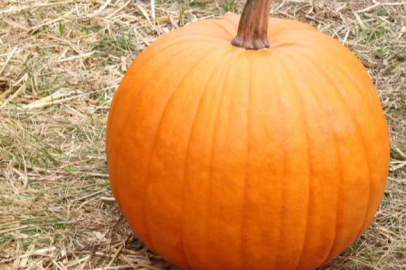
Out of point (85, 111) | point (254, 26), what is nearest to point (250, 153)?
point (254, 26)

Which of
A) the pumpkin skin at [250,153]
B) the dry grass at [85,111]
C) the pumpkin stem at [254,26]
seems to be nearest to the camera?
the pumpkin skin at [250,153]

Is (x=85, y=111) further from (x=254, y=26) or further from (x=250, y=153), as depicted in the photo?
(x=250, y=153)

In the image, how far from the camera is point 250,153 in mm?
2188

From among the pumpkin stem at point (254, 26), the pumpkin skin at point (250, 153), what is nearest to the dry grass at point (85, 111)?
the pumpkin skin at point (250, 153)

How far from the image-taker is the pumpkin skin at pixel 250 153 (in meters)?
2.20

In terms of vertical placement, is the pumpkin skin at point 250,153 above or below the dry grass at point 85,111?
above

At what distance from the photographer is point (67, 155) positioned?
3.48 meters

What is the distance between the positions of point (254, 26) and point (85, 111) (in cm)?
180

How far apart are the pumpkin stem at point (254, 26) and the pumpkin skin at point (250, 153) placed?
0.05m

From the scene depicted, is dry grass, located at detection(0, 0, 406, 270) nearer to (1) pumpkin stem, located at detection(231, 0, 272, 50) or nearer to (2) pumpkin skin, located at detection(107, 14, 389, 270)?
(2) pumpkin skin, located at detection(107, 14, 389, 270)

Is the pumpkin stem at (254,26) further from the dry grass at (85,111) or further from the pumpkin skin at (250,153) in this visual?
the dry grass at (85,111)

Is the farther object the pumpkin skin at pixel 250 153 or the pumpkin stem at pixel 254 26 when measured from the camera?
the pumpkin stem at pixel 254 26

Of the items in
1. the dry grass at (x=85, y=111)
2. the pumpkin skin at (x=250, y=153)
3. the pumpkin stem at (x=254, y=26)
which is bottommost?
the dry grass at (x=85, y=111)

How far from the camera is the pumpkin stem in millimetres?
2398
